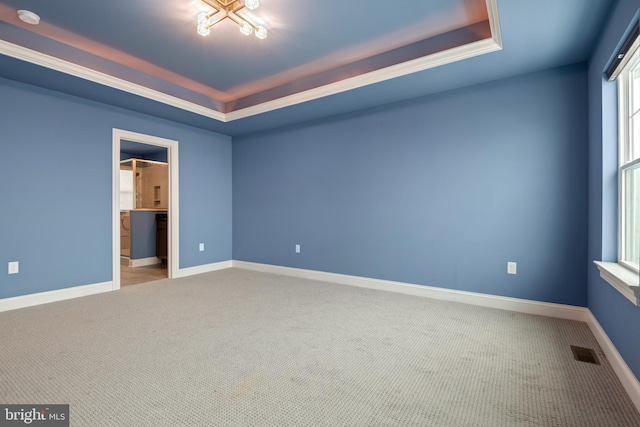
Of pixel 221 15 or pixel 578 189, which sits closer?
pixel 221 15

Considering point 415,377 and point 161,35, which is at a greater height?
point 161,35

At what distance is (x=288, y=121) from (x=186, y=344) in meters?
3.28

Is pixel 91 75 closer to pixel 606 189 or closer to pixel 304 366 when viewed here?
pixel 304 366

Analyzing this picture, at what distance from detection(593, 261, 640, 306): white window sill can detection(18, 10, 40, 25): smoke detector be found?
4.48 m

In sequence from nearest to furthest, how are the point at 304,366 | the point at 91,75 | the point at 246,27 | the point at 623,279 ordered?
the point at 623,279
the point at 304,366
the point at 246,27
the point at 91,75

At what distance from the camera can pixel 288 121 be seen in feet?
14.9

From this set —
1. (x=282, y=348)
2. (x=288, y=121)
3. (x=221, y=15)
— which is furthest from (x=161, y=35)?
(x=282, y=348)

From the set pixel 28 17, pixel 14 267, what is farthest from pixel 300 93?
pixel 14 267

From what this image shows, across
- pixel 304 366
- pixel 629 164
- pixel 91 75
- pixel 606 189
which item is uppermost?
pixel 91 75

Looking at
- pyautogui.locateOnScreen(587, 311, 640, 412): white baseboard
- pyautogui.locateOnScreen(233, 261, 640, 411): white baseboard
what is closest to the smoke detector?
pyautogui.locateOnScreen(233, 261, 640, 411): white baseboard

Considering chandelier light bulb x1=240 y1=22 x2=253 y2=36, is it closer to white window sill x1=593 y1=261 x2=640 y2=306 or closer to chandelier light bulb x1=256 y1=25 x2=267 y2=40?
chandelier light bulb x1=256 y1=25 x2=267 y2=40

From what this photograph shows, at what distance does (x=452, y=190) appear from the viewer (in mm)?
3402

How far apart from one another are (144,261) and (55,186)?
9.18 ft

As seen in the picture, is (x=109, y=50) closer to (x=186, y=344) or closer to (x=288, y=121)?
(x=288, y=121)
